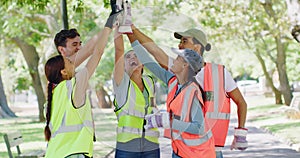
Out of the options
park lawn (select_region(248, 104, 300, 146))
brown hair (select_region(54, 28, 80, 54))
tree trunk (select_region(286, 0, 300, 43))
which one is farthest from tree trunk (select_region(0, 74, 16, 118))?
brown hair (select_region(54, 28, 80, 54))

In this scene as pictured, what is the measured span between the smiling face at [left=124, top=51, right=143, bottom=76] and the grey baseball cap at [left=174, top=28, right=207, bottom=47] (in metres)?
0.42

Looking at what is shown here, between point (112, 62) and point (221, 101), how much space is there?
0.91 meters

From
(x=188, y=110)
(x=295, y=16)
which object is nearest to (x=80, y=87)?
(x=188, y=110)

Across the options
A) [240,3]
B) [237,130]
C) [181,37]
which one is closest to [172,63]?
[181,37]

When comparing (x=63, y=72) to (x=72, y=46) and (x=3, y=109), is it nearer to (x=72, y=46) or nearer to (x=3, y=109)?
(x=72, y=46)

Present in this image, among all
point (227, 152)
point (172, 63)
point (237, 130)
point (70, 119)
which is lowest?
point (227, 152)

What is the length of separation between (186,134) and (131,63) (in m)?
0.71

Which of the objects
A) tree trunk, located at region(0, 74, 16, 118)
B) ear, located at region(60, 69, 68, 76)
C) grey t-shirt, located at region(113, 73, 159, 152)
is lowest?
tree trunk, located at region(0, 74, 16, 118)

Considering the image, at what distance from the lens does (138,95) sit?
5133mm

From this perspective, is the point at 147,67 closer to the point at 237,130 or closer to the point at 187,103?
the point at 187,103

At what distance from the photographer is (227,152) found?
15211 mm

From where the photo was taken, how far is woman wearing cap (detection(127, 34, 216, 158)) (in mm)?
4758

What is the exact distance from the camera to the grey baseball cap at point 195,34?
4.60 metres

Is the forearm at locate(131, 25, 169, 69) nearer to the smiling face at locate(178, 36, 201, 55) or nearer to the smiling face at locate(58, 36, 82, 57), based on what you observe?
the smiling face at locate(178, 36, 201, 55)
